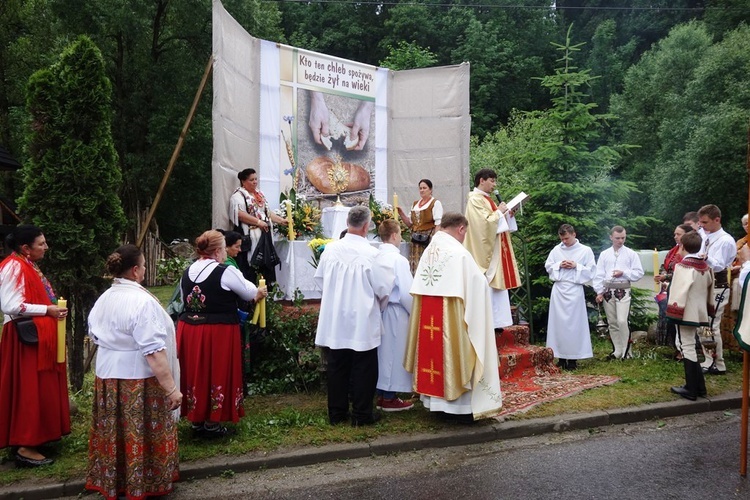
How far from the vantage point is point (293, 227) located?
343 inches

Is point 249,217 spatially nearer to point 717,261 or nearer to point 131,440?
point 131,440

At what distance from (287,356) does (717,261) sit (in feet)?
18.3

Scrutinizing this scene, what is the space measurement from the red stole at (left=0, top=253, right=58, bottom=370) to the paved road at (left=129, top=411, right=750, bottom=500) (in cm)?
153

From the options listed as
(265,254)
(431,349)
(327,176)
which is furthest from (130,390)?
(327,176)

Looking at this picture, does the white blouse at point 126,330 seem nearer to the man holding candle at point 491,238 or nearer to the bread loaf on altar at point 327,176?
the man holding candle at point 491,238

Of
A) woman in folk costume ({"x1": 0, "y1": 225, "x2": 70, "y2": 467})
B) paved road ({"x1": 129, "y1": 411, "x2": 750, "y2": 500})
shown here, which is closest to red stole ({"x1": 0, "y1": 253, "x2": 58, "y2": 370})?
woman in folk costume ({"x1": 0, "y1": 225, "x2": 70, "y2": 467})

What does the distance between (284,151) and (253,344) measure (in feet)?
12.0

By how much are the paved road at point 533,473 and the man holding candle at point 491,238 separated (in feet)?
6.96

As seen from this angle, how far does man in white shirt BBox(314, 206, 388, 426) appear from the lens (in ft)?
18.9

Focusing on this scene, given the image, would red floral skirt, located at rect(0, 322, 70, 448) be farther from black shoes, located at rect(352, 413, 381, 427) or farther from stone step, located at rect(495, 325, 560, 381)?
stone step, located at rect(495, 325, 560, 381)

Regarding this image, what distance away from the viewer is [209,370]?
17.2 ft

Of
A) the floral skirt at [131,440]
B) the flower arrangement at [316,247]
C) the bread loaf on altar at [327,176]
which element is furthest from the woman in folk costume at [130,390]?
the bread loaf on altar at [327,176]

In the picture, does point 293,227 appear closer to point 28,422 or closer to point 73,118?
point 73,118

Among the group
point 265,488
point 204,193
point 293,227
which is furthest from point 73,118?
point 204,193
